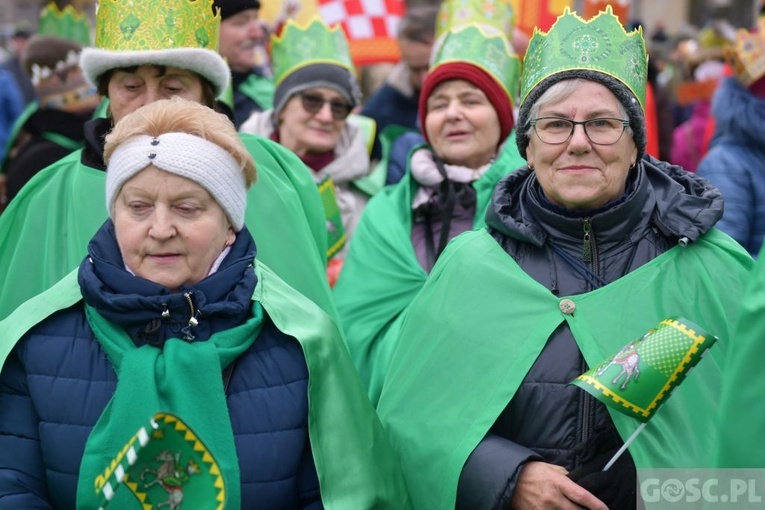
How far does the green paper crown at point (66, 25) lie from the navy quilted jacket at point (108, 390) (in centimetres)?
529

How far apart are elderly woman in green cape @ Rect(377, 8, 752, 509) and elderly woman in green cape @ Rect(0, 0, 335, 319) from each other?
75 centimetres

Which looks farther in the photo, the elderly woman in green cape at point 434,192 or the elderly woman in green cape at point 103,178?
the elderly woman in green cape at point 434,192

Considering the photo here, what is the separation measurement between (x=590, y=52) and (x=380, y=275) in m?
1.66

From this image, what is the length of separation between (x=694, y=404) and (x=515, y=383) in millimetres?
515

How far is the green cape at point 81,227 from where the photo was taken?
4262mm

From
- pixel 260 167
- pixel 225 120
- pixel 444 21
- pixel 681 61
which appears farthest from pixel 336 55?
pixel 681 61

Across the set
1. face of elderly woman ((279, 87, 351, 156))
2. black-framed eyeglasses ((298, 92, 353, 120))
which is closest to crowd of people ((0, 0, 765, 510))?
face of elderly woman ((279, 87, 351, 156))

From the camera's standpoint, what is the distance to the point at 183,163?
3393 mm

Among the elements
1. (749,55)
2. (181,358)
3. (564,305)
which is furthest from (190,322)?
(749,55)

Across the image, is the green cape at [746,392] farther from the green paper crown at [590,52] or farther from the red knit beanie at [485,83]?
the red knit beanie at [485,83]

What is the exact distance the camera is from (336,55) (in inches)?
257

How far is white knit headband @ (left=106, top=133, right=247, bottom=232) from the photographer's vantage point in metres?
3.39

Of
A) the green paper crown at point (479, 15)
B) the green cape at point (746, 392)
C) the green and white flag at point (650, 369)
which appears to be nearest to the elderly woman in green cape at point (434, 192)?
the green paper crown at point (479, 15)

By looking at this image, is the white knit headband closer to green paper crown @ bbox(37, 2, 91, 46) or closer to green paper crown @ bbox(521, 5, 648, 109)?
green paper crown @ bbox(521, 5, 648, 109)
